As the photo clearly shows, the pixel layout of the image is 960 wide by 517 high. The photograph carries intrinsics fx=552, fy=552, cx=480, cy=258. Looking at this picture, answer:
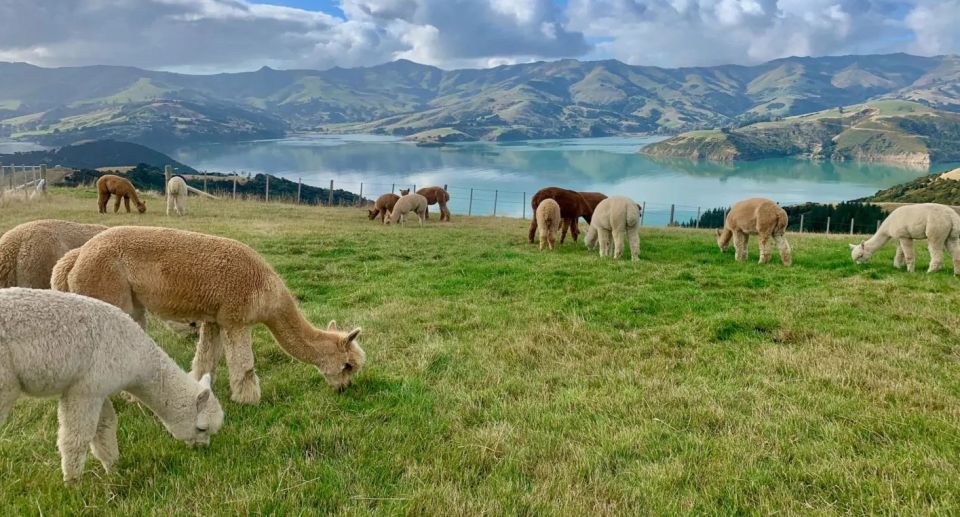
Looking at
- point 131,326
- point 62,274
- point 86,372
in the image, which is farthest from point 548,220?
point 86,372

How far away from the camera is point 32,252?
6508 millimetres

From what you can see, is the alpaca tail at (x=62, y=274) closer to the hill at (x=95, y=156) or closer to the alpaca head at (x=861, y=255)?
the alpaca head at (x=861, y=255)

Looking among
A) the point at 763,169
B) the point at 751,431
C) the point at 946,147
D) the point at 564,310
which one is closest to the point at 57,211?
the point at 564,310

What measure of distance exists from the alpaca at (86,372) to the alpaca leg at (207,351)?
4.80 ft

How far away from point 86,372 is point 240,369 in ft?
5.85

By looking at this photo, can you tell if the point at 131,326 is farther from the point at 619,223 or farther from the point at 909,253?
the point at 909,253

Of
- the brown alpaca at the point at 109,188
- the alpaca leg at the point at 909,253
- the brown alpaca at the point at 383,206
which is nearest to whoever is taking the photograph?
the alpaca leg at the point at 909,253

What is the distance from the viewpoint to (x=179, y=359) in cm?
706

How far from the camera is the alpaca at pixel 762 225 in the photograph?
13570mm

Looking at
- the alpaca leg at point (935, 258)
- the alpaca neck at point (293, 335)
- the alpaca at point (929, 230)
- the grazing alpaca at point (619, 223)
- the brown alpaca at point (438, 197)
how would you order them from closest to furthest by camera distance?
the alpaca neck at point (293, 335) < the alpaca at point (929, 230) < the alpaca leg at point (935, 258) < the grazing alpaca at point (619, 223) < the brown alpaca at point (438, 197)

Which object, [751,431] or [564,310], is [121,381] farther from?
[564,310]

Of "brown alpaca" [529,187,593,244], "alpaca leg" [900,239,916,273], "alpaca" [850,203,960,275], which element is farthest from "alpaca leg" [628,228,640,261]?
"alpaca leg" [900,239,916,273]

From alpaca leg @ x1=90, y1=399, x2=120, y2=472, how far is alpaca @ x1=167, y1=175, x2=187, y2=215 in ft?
71.5

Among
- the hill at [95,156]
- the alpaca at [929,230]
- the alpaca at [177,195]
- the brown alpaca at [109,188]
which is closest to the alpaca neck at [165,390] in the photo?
the alpaca at [929,230]
